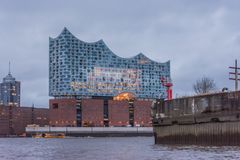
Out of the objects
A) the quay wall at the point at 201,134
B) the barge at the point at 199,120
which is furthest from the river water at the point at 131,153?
the barge at the point at 199,120

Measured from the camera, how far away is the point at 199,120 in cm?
7312

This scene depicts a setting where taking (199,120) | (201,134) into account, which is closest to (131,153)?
(201,134)

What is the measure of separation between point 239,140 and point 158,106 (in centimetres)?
2225

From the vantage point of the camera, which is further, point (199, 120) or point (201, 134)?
point (199, 120)

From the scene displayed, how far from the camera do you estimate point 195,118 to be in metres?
74.0

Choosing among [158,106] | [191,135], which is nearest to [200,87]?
[158,106]

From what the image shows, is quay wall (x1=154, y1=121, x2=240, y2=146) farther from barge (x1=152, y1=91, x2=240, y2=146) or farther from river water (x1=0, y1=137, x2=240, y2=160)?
river water (x1=0, y1=137, x2=240, y2=160)

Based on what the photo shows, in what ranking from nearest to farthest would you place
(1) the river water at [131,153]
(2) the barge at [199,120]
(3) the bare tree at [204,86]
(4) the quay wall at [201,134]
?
(1) the river water at [131,153] → (4) the quay wall at [201,134] → (2) the barge at [199,120] → (3) the bare tree at [204,86]

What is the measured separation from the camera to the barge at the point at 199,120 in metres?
67.1

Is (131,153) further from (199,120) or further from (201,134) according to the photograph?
(199,120)

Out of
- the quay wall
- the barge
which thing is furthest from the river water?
the barge

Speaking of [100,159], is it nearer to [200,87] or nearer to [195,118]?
[195,118]

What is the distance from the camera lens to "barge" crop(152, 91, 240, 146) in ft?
220

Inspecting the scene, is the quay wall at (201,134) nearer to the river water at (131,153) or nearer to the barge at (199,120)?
the barge at (199,120)
